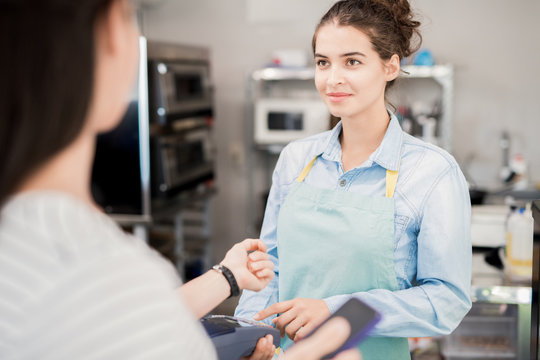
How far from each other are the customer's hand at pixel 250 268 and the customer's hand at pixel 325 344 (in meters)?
0.34

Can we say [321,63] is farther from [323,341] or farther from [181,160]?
[181,160]

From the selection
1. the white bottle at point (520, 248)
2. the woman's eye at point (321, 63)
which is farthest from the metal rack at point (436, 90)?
the woman's eye at point (321, 63)

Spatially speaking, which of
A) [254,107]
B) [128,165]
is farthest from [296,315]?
[254,107]

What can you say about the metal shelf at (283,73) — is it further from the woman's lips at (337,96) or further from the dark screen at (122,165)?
the woman's lips at (337,96)

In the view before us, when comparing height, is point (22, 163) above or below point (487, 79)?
below

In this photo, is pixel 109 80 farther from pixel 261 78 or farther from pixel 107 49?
pixel 261 78

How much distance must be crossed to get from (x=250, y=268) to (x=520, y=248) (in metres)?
1.39

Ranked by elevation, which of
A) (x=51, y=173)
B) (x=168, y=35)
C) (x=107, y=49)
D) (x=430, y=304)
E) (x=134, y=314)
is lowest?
(x=430, y=304)

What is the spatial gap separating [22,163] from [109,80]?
126 mm

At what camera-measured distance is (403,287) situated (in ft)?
4.59

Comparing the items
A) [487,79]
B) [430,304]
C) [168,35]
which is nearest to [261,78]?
[168,35]

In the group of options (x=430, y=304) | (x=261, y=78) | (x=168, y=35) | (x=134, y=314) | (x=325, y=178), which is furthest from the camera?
(x=168, y=35)

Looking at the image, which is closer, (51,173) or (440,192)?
(51,173)

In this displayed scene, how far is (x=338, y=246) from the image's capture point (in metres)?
1.41
